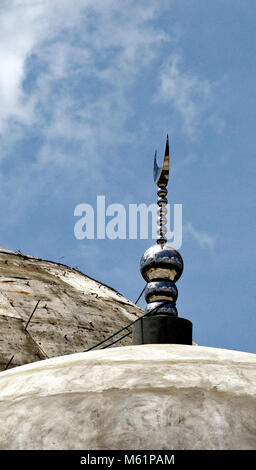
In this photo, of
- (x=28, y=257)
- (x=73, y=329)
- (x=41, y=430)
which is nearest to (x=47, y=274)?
(x=28, y=257)

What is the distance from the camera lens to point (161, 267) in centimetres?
886

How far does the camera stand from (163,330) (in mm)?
7898

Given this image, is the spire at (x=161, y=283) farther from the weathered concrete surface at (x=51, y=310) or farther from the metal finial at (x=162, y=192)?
the weathered concrete surface at (x=51, y=310)

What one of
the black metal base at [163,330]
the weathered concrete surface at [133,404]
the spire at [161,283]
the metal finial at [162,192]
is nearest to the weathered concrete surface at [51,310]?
the spire at [161,283]

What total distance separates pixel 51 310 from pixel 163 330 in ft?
21.5

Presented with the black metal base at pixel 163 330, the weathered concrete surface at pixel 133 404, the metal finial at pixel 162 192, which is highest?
the metal finial at pixel 162 192

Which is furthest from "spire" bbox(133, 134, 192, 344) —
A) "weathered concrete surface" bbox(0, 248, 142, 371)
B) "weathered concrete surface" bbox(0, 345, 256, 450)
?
"weathered concrete surface" bbox(0, 248, 142, 371)

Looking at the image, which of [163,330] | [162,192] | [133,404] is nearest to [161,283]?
[163,330]

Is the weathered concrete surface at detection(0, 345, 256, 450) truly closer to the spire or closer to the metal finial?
the spire

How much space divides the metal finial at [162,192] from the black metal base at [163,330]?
1247 millimetres

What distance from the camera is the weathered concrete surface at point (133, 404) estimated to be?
4781 millimetres

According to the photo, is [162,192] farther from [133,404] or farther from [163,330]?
[133,404]

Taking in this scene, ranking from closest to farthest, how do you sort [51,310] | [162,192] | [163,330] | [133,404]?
[133,404] → [163,330] → [162,192] → [51,310]
